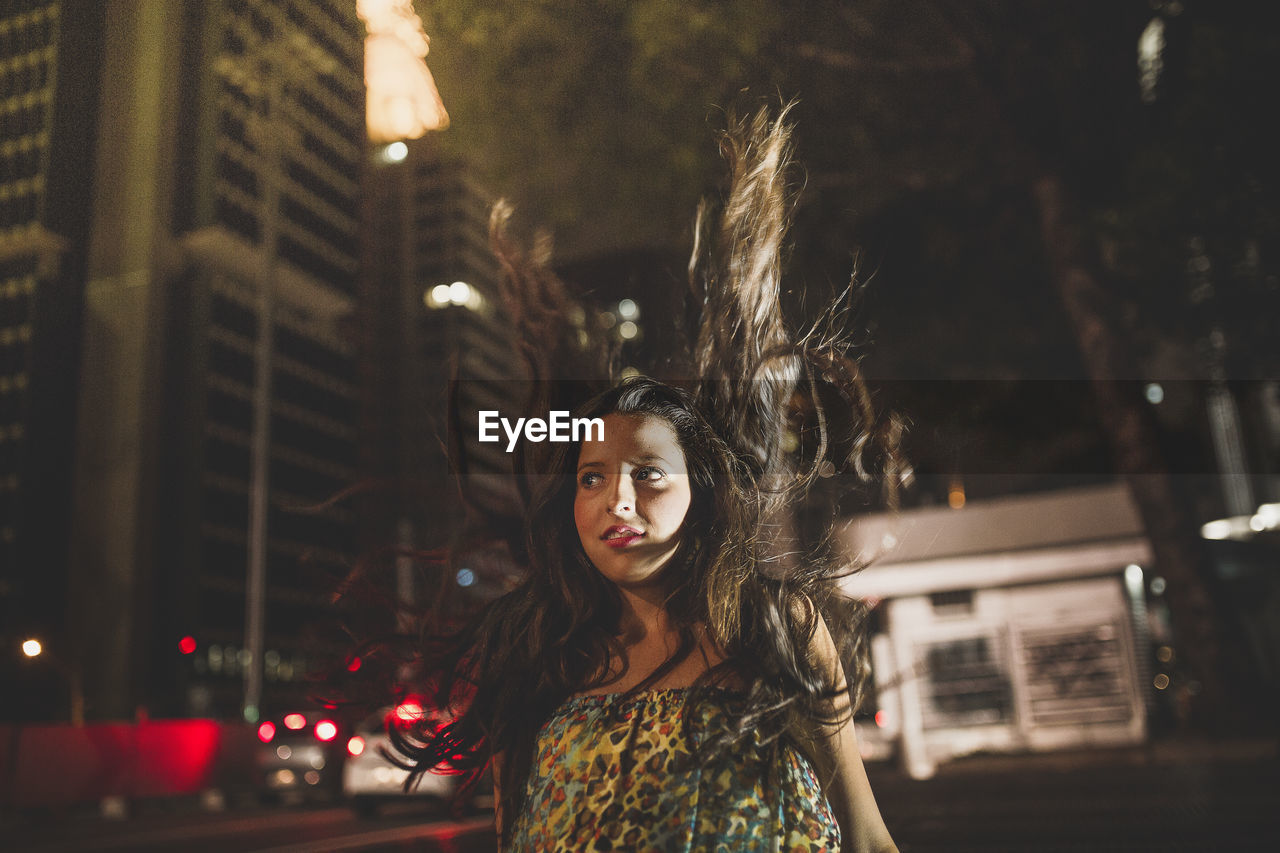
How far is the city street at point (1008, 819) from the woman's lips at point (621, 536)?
94 centimetres

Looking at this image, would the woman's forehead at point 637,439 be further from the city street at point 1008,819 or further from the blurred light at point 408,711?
the city street at point 1008,819

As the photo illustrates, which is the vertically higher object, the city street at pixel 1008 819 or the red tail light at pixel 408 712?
the red tail light at pixel 408 712

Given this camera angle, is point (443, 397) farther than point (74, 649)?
No

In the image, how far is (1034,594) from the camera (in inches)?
515

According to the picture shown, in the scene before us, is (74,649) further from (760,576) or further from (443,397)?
(760,576)

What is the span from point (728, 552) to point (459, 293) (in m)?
1.40

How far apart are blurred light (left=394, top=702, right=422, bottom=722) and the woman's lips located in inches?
23.1

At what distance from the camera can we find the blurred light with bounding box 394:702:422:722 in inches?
75.0

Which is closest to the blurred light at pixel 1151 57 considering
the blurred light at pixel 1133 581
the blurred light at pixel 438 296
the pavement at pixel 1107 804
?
the pavement at pixel 1107 804

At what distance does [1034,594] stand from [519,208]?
38.6ft

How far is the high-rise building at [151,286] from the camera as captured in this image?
2062mm

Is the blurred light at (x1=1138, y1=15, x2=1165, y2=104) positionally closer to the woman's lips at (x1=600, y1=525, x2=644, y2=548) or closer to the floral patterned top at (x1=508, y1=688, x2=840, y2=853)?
the woman's lips at (x1=600, y1=525, x2=644, y2=548)

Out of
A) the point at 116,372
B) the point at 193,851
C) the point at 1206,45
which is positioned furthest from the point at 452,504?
the point at 1206,45

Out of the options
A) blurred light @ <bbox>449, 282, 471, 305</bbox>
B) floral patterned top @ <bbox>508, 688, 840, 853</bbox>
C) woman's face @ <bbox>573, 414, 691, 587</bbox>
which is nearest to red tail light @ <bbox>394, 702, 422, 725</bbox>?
floral patterned top @ <bbox>508, 688, 840, 853</bbox>
